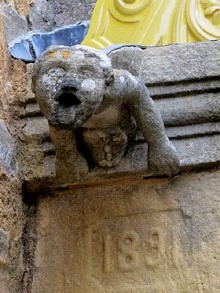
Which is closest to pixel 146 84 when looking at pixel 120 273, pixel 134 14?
pixel 134 14

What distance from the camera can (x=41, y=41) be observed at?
202 cm

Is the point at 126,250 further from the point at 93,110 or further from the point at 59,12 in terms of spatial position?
the point at 59,12

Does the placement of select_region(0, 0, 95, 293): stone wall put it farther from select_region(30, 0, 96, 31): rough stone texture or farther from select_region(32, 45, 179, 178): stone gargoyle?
select_region(30, 0, 96, 31): rough stone texture

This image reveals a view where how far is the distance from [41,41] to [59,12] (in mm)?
478

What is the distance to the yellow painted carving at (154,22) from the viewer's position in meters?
1.93

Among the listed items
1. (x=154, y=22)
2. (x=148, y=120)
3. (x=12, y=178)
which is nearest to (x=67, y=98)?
(x=148, y=120)

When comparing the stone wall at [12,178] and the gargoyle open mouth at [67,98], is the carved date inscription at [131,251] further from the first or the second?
the gargoyle open mouth at [67,98]

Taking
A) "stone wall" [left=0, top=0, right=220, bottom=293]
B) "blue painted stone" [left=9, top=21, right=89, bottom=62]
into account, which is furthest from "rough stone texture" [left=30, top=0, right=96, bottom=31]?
"stone wall" [left=0, top=0, right=220, bottom=293]

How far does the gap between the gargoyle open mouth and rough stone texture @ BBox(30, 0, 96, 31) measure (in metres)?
0.89

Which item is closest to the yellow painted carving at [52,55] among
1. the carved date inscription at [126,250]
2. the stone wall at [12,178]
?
the stone wall at [12,178]

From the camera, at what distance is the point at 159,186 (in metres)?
1.78

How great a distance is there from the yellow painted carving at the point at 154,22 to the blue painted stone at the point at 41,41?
81 mm

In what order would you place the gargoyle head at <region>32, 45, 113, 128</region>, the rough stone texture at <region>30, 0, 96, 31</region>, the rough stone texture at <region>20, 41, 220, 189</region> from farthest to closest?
1. the rough stone texture at <region>30, 0, 96, 31</region>
2. the rough stone texture at <region>20, 41, 220, 189</region>
3. the gargoyle head at <region>32, 45, 113, 128</region>

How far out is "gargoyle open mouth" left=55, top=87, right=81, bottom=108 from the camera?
1511mm
